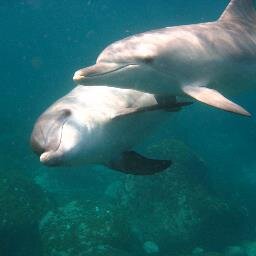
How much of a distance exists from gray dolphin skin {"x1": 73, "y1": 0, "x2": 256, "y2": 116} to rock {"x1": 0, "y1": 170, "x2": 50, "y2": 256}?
7975 millimetres

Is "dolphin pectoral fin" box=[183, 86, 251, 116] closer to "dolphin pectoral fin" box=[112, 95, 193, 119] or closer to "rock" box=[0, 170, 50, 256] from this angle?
"dolphin pectoral fin" box=[112, 95, 193, 119]

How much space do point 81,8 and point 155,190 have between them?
51.4 metres

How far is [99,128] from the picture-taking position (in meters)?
5.11

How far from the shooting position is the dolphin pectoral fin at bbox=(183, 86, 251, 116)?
468 cm

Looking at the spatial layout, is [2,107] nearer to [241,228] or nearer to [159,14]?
[159,14]

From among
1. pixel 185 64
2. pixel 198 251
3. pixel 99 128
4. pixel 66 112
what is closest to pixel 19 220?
pixel 198 251

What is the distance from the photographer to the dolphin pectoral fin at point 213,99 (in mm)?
4680

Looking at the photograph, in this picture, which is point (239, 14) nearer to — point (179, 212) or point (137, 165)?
point (137, 165)

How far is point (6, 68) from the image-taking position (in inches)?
4446

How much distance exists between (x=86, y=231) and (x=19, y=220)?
238 cm

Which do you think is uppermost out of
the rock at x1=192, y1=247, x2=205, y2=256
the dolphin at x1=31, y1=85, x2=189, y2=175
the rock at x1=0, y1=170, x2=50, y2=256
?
the dolphin at x1=31, y1=85, x2=189, y2=175

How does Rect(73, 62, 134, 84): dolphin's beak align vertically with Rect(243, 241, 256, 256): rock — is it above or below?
above

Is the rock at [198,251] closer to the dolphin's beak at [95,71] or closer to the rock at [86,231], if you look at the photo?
the rock at [86,231]

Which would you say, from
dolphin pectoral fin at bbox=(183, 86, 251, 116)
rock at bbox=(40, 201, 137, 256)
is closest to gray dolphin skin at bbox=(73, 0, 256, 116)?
dolphin pectoral fin at bbox=(183, 86, 251, 116)
